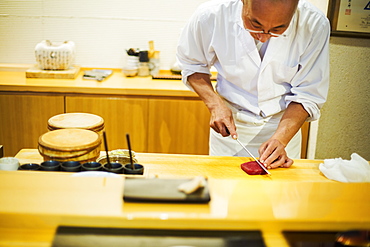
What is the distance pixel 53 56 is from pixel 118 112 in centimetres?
81

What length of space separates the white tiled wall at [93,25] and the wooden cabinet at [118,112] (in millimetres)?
796

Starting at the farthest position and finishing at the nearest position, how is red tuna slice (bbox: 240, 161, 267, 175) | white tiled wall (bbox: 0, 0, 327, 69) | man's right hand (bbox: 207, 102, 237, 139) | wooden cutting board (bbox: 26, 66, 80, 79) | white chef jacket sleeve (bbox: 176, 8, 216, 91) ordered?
1. white tiled wall (bbox: 0, 0, 327, 69)
2. wooden cutting board (bbox: 26, 66, 80, 79)
3. white chef jacket sleeve (bbox: 176, 8, 216, 91)
4. man's right hand (bbox: 207, 102, 237, 139)
5. red tuna slice (bbox: 240, 161, 267, 175)

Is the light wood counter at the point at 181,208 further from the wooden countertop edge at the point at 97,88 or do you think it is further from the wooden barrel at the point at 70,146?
the wooden countertop edge at the point at 97,88

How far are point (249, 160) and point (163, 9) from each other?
2.37 metres

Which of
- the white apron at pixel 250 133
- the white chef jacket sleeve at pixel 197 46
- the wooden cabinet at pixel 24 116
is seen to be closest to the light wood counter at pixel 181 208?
the white apron at pixel 250 133

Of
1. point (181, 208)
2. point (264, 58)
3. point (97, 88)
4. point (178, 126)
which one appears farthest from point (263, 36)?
point (97, 88)

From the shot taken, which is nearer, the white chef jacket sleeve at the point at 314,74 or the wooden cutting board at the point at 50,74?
the white chef jacket sleeve at the point at 314,74

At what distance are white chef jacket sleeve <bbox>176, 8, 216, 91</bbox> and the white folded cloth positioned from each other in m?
0.92

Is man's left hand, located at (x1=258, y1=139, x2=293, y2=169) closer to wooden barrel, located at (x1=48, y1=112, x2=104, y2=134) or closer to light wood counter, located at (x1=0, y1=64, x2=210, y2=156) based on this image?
wooden barrel, located at (x1=48, y1=112, x2=104, y2=134)

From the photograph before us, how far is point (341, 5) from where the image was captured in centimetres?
296

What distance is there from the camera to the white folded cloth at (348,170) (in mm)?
1594

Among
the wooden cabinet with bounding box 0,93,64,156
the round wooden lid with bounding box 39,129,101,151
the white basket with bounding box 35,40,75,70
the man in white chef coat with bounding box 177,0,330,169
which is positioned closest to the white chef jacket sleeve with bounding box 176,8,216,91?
the man in white chef coat with bounding box 177,0,330,169

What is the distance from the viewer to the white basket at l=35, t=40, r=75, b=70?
138 inches

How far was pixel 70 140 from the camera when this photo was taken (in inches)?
63.1
